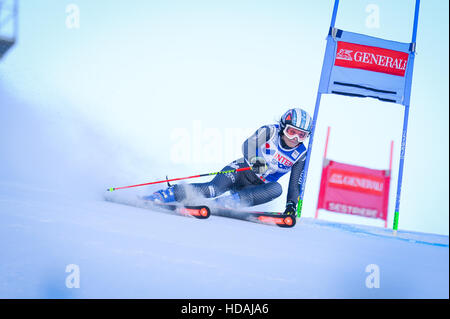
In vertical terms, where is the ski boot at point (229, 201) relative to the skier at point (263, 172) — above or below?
below

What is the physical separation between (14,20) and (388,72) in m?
7.48

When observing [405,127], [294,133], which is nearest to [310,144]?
[294,133]

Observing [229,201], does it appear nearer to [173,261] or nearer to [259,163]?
[259,163]

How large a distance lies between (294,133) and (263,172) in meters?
0.55

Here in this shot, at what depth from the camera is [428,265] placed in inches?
99.9

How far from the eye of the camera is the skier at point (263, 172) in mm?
3680

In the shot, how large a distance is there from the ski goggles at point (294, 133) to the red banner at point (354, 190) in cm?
416

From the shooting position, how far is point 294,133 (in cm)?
363

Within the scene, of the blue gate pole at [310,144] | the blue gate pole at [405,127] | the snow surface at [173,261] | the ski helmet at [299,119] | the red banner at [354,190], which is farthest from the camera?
the red banner at [354,190]

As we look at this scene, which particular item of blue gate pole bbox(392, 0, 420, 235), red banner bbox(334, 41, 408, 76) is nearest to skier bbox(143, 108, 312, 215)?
blue gate pole bbox(392, 0, 420, 235)

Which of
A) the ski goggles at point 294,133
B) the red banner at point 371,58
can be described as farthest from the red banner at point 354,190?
the ski goggles at point 294,133

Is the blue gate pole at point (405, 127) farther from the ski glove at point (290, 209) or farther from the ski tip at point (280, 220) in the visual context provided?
the ski tip at point (280, 220)
